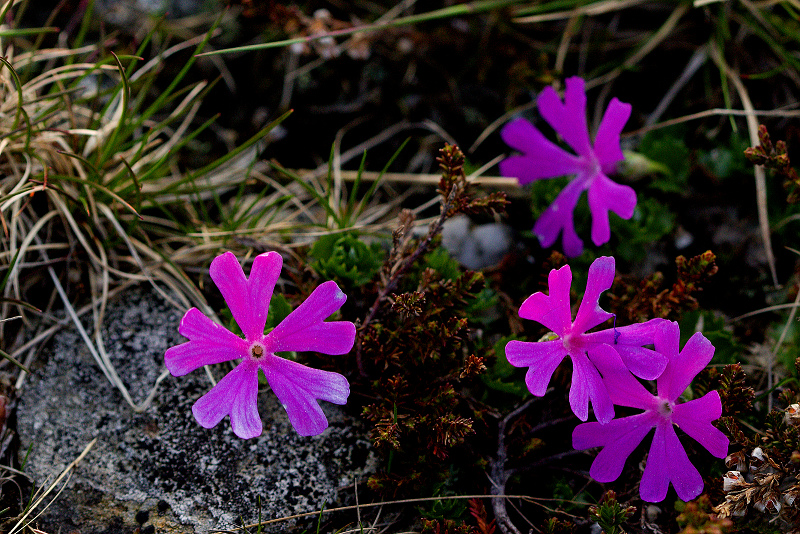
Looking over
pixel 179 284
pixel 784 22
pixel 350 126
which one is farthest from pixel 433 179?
pixel 784 22

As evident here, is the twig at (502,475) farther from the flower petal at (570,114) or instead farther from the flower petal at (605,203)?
the flower petal at (570,114)

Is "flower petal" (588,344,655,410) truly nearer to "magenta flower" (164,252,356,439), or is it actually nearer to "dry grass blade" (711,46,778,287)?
"magenta flower" (164,252,356,439)

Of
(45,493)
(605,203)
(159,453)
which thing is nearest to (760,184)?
(605,203)

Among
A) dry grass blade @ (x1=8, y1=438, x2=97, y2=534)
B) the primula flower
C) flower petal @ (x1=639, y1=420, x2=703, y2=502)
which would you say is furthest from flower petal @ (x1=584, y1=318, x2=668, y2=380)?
dry grass blade @ (x1=8, y1=438, x2=97, y2=534)

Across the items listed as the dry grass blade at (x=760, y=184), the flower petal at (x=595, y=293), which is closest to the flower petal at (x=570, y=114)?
the dry grass blade at (x=760, y=184)

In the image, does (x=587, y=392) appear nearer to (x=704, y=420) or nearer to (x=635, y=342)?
(x=635, y=342)

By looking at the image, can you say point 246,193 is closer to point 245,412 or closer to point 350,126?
point 350,126
